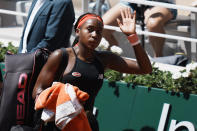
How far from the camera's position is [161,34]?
558 centimetres

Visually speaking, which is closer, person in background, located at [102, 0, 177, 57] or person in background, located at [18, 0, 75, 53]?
person in background, located at [18, 0, 75, 53]

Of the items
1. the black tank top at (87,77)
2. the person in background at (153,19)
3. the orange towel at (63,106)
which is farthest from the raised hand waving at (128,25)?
the person in background at (153,19)

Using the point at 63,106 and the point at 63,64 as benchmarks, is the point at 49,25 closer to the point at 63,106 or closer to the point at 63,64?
the point at 63,64

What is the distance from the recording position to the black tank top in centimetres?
332

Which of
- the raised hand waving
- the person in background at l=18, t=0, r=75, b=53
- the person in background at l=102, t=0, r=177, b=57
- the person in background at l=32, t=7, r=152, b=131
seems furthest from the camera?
the person in background at l=102, t=0, r=177, b=57

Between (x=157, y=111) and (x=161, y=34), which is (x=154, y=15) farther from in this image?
(x=157, y=111)

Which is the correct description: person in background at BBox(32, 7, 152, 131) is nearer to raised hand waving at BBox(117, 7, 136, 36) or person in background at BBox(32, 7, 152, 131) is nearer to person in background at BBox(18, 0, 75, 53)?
raised hand waving at BBox(117, 7, 136, 36)

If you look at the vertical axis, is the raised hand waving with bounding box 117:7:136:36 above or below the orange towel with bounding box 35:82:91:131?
above

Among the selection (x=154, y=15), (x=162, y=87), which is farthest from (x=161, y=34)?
(x=162, y=87)

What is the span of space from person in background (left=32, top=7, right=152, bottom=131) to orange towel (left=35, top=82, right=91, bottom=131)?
22 cm

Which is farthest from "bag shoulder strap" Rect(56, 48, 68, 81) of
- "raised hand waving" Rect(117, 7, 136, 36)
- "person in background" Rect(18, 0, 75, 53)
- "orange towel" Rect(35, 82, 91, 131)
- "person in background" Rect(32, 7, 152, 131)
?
"person in background" Rect(18, 0, 75, 53)

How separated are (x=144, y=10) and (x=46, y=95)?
3510mm

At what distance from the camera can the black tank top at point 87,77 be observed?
3.32 metres

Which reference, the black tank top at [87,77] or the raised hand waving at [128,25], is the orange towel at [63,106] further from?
the raised hand waving at [128,25]
